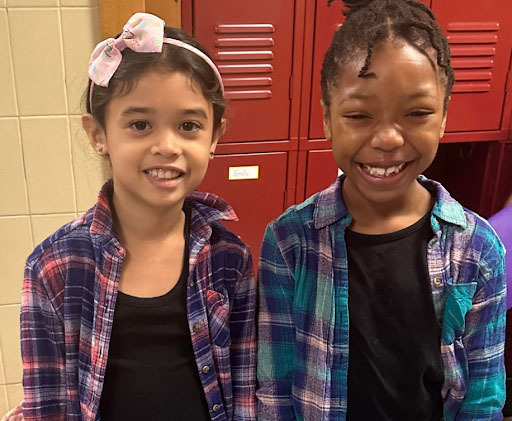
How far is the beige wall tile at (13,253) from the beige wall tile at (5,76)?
411mm

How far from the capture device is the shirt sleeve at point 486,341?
1146 mm

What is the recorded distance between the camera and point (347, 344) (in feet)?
3.88

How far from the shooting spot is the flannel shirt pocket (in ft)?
4.07

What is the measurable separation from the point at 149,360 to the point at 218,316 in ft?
0.60

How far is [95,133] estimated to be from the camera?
123cm

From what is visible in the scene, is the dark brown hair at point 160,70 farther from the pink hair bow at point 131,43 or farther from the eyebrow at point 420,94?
the eyebrow at point 420,94

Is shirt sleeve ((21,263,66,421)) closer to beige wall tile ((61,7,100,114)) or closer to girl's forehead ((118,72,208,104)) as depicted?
girl's forehead ((118,72,208,104))

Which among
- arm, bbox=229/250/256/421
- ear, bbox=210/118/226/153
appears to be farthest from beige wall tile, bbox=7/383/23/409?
ear, bbox=210/118/226/153

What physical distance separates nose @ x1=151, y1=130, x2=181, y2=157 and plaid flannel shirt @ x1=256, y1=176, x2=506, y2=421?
0.29m

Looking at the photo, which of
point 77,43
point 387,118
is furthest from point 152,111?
point 77,43

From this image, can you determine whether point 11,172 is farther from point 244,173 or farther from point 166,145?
point 166,145

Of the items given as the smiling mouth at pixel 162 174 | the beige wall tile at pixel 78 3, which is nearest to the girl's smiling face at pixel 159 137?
the smiling mouth at pixel 162 174

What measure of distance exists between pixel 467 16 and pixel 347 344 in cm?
165

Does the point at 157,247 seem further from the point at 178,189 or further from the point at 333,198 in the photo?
the point at 333,198
